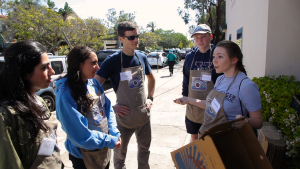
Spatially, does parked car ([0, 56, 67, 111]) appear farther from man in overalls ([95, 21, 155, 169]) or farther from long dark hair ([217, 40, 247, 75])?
long dark hair ([217, 40, 247, 75])

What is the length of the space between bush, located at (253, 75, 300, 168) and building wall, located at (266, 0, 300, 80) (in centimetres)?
22

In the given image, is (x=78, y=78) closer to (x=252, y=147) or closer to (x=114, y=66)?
(x=114, y=66)

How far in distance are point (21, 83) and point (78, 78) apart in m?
0.52

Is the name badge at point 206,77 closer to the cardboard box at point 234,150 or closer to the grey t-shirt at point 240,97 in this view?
the grey t-shirt at point 240,97

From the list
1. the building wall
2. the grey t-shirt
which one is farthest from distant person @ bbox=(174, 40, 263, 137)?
the building wall

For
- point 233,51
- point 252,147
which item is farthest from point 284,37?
point 252,147

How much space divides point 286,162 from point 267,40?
218cm

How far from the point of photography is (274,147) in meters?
2.20

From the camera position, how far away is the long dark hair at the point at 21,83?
1.17m

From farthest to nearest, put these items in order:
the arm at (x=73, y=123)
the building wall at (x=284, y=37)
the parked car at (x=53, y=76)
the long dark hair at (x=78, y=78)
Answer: the parked car at (x=53, y=76) → the building wall at (x=284, y=37) → the long dark hair at (x=78, y=78) → the arm at (x=73, y=123)

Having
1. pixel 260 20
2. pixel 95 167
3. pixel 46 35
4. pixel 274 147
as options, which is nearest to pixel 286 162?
pixel 274 147

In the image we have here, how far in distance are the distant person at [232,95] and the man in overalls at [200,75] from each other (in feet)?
1.95

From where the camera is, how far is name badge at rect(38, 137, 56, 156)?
1.27 meters

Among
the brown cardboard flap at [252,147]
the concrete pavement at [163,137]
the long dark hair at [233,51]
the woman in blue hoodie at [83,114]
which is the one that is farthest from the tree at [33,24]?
the brown cardboard flap at [252,147]
